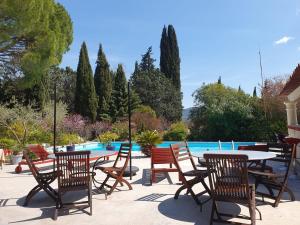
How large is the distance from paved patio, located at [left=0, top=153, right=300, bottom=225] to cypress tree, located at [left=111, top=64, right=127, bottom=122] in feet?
72.4

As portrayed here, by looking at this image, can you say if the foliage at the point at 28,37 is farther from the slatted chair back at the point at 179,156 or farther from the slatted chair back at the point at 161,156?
the slatted chair back at the point at 179,156

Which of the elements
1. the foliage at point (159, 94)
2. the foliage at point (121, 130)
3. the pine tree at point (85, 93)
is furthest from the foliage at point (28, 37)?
the foliage at point (159, 94)

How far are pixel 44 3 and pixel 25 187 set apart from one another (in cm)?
1165

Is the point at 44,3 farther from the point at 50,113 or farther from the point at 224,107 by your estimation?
the point at 224,107

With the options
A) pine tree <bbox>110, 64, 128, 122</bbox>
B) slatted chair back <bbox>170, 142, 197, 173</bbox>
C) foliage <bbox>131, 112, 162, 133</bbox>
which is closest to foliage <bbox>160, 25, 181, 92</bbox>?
pine tree <bbox>110, 64, 128, 122</bbox>

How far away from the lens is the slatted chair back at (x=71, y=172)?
15.4ft

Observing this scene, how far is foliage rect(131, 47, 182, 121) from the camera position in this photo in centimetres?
2975

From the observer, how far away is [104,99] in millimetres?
28547

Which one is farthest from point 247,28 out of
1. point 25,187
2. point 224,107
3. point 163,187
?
point 25,187

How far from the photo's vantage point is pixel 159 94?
97.7 ft

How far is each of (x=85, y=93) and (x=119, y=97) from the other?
12.3 feet

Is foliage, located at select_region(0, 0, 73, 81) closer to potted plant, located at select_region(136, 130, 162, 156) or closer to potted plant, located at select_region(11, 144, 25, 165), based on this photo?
potted plant, located at select_region(11, 144, 25, 165)

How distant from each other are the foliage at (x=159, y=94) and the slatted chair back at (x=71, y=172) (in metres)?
24.3

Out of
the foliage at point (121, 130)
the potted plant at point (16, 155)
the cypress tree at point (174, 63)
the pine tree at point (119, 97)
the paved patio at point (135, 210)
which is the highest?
the cypress tree at point (174, 63)
